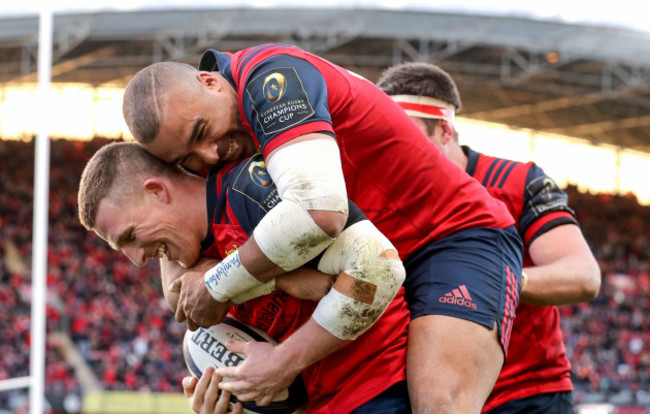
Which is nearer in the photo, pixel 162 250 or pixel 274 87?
pixel 274 87

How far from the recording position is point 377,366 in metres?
2.60

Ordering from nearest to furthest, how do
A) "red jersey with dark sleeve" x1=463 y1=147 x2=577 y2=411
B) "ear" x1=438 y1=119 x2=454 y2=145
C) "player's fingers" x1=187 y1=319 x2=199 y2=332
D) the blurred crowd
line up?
"player's fingers" x1=187 y1=319 x2=199 y2=332 < "red jersey with dark sleeve" x1=463 y1=147 x2=577 y2=411 < "ear" x1=438 y1=119 x2=454 y2=145 < the blurred crowd

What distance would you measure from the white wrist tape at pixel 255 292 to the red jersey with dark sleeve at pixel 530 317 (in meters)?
1.40

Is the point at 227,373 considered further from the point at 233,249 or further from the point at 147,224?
the point at 147,224

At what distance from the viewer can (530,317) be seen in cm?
360

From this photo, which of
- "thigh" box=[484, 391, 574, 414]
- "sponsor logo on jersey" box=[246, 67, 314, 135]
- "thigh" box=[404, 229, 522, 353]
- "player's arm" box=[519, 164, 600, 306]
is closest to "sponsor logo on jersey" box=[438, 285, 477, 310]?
"thigh" box=[404, 229, 522, 353]

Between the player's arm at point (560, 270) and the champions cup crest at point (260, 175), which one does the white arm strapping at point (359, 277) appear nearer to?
the champions cup crest at point (260, 175)

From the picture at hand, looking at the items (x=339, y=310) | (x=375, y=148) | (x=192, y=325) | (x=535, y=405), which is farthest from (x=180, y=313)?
(x=535, y=405)

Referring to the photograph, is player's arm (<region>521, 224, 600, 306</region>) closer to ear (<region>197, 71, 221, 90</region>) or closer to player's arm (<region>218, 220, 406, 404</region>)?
player's arm (<region>218, 220, 406, 404</region>)

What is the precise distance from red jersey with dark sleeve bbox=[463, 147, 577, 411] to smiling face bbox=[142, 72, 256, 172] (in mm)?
1377

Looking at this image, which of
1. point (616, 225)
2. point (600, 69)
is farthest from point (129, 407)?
point (616, 225)

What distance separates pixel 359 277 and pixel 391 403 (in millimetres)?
445

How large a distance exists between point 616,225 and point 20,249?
821 inches

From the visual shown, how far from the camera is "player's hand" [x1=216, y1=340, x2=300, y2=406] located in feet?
8.15
